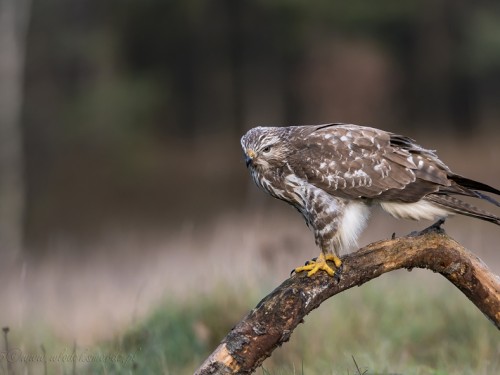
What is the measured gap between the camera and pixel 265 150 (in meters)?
4.70

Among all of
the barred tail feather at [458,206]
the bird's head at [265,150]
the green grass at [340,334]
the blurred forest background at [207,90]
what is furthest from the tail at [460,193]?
the blurred forest background at [207,90]

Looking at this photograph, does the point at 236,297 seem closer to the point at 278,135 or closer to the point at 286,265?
the point at 286,265

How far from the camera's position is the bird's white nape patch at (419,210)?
4.51 m

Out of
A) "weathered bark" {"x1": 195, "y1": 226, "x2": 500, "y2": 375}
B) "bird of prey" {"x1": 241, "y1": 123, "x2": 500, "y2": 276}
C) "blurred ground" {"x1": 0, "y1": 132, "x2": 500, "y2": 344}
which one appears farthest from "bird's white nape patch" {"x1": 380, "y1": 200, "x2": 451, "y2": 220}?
"blurred ground" {"x1": 0, "y1": 132, "x2": 500, "y2": 344}

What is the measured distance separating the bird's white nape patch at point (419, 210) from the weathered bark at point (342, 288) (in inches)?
9.7

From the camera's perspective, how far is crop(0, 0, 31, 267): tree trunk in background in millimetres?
17734

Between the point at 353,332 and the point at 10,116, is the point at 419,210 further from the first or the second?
the point at 10,116

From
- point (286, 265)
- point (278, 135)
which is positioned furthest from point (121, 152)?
point (278, 135)

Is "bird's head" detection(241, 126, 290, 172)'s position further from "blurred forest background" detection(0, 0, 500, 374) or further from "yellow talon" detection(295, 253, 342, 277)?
"blurred forest background" detection(0, 0, 500, 374)

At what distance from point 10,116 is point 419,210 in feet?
53.1

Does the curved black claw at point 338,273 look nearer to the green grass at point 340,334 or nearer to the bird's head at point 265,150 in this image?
the bird's head at point 265,150

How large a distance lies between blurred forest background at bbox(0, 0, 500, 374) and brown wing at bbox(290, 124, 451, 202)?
16063 mm

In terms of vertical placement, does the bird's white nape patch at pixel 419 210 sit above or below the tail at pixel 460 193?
below

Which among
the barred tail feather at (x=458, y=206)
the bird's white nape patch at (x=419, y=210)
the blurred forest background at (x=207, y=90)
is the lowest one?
the blurred forest background at (x=207, y=90)
